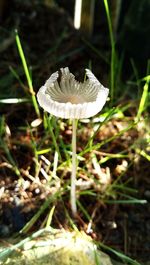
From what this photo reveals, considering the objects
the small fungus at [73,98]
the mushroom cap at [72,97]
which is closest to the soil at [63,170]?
the small fungus at [73,98]

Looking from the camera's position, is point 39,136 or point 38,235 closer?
point 38,235

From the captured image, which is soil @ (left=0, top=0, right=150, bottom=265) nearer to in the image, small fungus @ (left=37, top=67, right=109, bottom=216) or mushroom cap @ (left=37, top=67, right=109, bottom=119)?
small fungus @ (left=37, top=67, right=109, bottom=216)

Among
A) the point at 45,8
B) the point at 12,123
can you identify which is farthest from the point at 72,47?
the point at 12,123

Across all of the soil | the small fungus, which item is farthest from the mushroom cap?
the soil

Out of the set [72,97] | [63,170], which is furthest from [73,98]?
[63,170]

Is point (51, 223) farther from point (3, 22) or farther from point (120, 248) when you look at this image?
point (3, 22)

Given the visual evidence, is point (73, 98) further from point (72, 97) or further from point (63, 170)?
point (63, 170)
